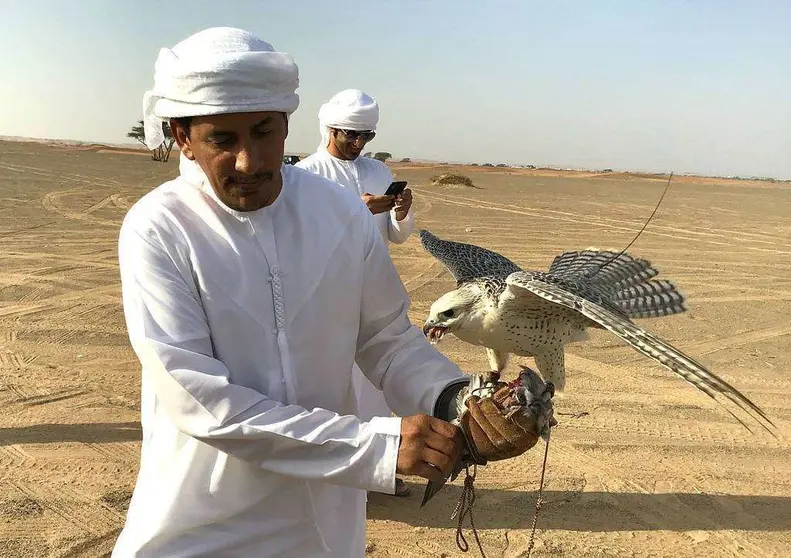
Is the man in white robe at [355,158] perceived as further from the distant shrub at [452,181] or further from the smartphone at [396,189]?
the distant shrub at [452,181]

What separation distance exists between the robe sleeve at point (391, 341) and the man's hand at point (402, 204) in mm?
2169

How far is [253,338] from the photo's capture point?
153 centimetres

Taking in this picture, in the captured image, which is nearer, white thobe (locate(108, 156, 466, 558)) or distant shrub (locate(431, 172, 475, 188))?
white thobe (locate(108, 156, 466, 558))

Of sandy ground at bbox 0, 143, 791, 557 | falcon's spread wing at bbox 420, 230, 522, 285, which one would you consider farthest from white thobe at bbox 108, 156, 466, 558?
sandy ground at bbox 0, 143, 791, 557

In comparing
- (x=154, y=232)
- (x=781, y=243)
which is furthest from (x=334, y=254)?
(x=781, y=243)

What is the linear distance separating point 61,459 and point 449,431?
10.9ft

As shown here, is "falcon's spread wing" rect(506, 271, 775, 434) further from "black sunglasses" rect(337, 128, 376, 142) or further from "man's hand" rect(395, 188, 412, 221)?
"black sunglasses" rect(337, 128, 376, 142)

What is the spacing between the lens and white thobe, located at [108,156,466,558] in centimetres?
135

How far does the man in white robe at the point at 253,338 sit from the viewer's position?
1.35m

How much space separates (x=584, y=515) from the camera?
3564 millimetres

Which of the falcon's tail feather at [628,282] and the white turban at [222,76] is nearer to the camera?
the white turban at [222,76]

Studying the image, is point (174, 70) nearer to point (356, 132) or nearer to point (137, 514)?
point (137, 514)

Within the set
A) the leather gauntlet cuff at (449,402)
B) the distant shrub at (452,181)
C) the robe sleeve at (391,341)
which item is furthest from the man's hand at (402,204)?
the distant shrub at (452,181)

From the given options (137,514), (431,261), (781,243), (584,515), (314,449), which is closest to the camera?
(314,449)
